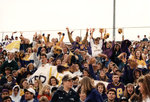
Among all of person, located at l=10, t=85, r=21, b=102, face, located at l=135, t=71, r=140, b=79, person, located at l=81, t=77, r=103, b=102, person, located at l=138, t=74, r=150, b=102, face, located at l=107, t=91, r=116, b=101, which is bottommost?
person, located at l=10, t=85, r=21, b=102

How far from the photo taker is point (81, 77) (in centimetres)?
984

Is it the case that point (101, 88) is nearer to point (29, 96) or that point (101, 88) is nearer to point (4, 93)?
point (29, 96)

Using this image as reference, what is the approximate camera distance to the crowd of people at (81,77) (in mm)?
6629

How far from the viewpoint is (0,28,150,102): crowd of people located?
6.63m

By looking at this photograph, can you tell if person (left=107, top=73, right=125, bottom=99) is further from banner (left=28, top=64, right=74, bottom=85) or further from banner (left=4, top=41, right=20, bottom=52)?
banner (left=4, top=41, right=20, bottom=52)

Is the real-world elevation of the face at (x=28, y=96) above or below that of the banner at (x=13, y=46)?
below

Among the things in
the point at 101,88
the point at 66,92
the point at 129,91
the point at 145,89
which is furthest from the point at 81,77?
the point at 145,89

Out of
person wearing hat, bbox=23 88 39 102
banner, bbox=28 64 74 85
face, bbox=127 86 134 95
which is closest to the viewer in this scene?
person wearing hat, bbox=23 88 39 102

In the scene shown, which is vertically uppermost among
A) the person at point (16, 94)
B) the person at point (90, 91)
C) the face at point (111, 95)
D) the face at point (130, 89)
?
the person at point (90, 91)

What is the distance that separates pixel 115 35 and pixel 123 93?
1106cm

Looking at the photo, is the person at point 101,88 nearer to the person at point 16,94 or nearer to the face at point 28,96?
the face at point 28,96

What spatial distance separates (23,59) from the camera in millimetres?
13633

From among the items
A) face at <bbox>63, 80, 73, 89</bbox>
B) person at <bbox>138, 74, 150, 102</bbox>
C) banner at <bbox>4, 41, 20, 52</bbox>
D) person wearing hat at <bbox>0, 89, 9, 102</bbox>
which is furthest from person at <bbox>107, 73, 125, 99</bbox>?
banner at <bbox>4, 41, 20, 52</bbox>

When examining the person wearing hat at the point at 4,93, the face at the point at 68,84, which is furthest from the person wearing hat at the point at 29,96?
the face at the point at 68,84
